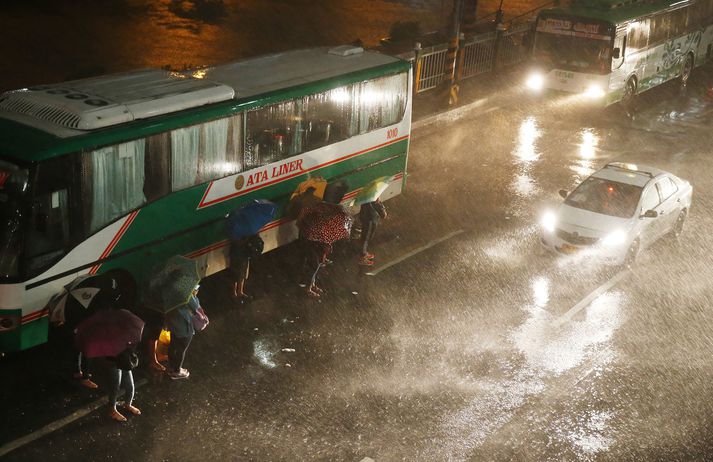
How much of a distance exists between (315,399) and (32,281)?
3.58 meters

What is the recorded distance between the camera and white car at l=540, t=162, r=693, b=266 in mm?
14148

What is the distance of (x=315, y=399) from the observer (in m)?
10.3

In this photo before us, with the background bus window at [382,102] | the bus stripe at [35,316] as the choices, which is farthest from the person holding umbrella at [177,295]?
the background bus window at [382,102]

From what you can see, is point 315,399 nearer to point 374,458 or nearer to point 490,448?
point 374,458

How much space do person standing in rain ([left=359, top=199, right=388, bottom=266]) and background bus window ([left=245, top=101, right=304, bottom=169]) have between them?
143 centimetres

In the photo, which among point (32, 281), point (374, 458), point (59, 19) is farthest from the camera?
point (59, 19)

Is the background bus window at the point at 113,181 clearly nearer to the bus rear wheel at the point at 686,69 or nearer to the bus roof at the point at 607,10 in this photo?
the bus roof at the point at 607,10

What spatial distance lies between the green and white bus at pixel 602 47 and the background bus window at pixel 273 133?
1275cm

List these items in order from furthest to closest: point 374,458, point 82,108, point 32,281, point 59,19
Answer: point 59,19
point 82,108
point 32,281
point 374,458

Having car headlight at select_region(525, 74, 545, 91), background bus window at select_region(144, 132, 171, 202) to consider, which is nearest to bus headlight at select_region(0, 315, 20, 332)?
background bus window at select_region(144, 132, 171, 202)

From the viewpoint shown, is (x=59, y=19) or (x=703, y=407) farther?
(x=59, y=19)

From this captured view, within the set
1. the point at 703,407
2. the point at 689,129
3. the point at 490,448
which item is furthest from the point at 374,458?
the point at 689,129

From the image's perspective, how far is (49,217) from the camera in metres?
10.1

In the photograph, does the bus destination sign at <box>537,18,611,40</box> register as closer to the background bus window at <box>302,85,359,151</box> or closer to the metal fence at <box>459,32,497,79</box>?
the metal fence at <box>459,32,497,79</box>
